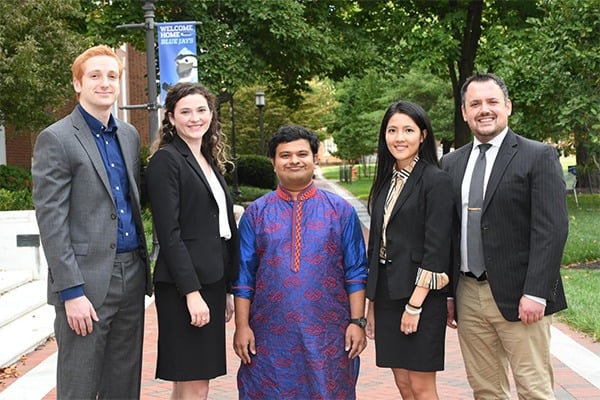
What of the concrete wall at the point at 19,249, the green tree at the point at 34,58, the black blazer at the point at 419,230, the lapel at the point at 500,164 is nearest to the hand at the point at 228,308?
the black blazer at the point at 419,230

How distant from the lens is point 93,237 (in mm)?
3766

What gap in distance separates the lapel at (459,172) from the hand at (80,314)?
6.31 ft

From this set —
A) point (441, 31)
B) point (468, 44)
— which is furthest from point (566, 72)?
point (468, 44)

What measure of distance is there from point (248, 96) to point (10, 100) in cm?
2665

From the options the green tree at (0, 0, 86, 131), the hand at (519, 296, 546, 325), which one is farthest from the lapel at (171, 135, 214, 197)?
the green tree at (0, 0, 86, 131)

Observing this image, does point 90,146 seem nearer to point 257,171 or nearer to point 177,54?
point 177,54

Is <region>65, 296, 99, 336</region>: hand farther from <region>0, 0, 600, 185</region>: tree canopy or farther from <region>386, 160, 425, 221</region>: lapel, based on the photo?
<region>0, 0, 600, 185</region>: tree canopy

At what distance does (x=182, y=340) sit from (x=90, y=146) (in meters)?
1.09

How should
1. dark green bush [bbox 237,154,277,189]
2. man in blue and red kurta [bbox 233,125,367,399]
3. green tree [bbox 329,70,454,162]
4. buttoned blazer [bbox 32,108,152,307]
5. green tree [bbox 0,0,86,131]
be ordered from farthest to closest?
dark green bush [bbox 237,154,277,189] → green tree [bbox 329,70,454,162] → green tree [bbox 0,0,86,131] → man in blue and red kurta [bbox 233,125,367,399] → buttoned blazer [bbox 32,108,152,307]

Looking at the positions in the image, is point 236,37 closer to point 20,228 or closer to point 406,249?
point 20,228

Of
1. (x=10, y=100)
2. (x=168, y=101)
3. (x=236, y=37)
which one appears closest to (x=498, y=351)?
(x=168, y=101)

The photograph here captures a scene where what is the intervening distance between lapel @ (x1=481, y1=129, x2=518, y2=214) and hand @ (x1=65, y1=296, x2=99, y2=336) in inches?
79.8

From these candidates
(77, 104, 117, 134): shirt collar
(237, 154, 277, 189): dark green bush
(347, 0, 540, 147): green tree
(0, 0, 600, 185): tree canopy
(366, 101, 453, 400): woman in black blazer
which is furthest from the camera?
(237, 154, 277, 189): dark green bush

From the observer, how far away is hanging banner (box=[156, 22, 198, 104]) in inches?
470
